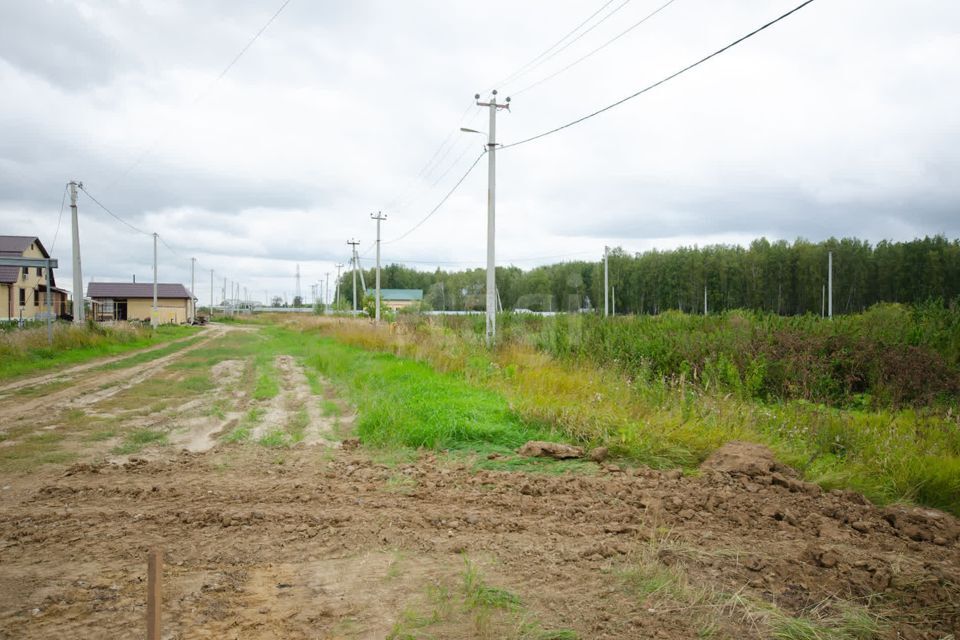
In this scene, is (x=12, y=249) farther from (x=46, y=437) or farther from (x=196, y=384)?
(x=46, y=437)

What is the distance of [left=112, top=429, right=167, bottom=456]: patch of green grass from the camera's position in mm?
7445

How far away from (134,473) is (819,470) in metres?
7.27

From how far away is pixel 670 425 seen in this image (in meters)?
7.35

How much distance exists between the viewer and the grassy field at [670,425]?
616 cm

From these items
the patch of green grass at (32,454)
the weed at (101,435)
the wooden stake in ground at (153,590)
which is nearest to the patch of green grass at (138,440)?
the weed at (101,435)

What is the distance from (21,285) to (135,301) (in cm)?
2574

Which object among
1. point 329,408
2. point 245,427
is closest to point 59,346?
point 329,408

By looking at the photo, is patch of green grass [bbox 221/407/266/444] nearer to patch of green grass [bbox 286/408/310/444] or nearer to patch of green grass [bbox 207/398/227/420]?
patch of green grass [bbox 207/398/227/420]

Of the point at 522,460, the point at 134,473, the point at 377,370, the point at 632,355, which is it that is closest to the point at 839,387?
the point at 632,355

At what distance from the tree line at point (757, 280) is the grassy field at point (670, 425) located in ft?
102

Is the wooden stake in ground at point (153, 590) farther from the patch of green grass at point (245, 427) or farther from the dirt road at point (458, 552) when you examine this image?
the patch of green grass at point (245, 427)

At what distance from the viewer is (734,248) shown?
7375 cm

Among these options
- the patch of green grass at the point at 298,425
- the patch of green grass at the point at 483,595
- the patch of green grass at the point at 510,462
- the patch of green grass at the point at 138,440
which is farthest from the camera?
the patch of green grass at the point at 298,425

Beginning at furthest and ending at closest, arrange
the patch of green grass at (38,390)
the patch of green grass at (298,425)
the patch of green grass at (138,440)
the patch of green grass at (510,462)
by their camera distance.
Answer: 1. the patch of green grass at (38,390)
2. the patch of green grass at (298,425)
3. the patch of green grass at (138,440)
4. the patch of green grass at (510,462)
